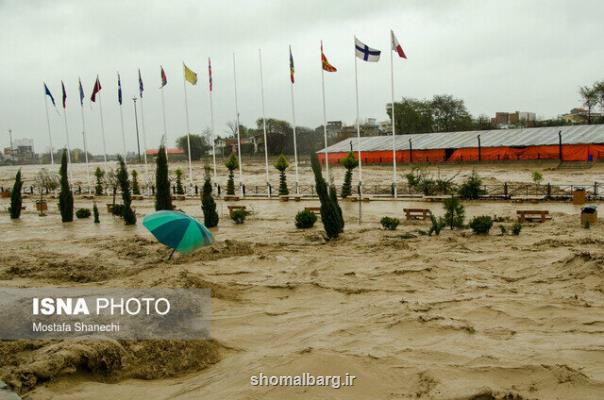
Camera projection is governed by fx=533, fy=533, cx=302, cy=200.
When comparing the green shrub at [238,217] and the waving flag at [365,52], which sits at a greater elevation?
the waving flag at [365,52]

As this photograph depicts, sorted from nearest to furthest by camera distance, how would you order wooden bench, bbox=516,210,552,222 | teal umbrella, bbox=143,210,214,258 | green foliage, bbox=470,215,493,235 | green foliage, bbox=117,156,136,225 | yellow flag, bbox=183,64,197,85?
teal umbrella, bbox=143,210,214,258
green foliage, bbox=470,215,493,235
wooden bench, bbox=516,210,552,222
green foliage, bbox=117,156,136,225
yellow flag, bbox=183,64,197,85

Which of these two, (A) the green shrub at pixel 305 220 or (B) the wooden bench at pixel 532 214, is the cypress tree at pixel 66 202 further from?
(B) the wooden bench at pixel 532 214

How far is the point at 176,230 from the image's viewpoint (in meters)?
12.2

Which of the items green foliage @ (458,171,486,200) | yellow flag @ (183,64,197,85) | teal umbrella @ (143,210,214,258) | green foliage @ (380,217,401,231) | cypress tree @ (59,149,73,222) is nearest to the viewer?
teal umbrella @ (143,210,214,258)

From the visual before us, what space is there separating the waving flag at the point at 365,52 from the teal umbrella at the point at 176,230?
1650cm

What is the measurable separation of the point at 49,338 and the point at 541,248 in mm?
11780

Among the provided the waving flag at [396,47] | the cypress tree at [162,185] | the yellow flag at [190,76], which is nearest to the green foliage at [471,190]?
the waving flag at [396,47]

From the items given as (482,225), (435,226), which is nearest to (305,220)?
(435,226)

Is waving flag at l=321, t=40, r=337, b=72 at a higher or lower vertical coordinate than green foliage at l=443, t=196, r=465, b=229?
higher

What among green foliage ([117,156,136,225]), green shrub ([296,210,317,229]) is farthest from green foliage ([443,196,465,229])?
green foliage ([117,156,136,225])

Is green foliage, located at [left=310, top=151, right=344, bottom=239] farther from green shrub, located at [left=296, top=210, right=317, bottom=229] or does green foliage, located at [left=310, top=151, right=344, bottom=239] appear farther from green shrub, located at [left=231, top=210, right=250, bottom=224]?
green shrub, located at [left=231, top=210, right=250, bottom=224]

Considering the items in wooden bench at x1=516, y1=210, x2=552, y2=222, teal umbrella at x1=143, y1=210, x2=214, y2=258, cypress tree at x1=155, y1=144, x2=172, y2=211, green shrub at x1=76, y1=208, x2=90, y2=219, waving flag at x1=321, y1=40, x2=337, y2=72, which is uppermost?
waving flag at x1=321, y1=40, x2=337, y2=72

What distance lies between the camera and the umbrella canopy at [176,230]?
39.8ft

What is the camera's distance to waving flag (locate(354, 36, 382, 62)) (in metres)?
25.9
